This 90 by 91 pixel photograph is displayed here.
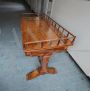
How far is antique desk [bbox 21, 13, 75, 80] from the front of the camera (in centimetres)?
126

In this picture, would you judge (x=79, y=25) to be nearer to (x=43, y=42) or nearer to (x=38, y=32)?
(x=38, y=32)

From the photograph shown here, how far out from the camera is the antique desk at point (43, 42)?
1.26 meters

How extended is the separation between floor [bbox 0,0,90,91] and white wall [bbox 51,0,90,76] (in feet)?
0.54

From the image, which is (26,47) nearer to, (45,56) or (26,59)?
(45,56)

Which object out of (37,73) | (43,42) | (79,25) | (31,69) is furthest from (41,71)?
(79,25)

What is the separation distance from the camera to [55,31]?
1688 millimetres

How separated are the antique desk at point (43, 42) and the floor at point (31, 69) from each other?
107mm

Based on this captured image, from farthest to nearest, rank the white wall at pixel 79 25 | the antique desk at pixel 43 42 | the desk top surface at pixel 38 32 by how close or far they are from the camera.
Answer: the white wall at pixel 79 25
the desk top surface at pixel 38 32
the antique desk at pixel 43 42

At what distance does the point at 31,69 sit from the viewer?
1774mm

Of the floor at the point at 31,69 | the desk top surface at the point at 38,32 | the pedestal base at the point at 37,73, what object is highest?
the desk top surface at the point at 38,32

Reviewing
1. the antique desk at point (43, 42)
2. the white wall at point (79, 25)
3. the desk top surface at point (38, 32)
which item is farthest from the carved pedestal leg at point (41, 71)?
the white wall at point (79, 25)

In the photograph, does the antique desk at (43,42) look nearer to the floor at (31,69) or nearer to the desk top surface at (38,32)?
the desk top surface at (38,32)

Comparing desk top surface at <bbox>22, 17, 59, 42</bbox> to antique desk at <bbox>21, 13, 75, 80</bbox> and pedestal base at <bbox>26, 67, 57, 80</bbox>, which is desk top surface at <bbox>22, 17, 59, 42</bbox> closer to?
antique desk at <bbox>21, 13, 75, 80</bbox>

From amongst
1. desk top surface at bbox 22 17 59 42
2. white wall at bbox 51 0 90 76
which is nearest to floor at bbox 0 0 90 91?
white wall at bbox 51 0 90 76
